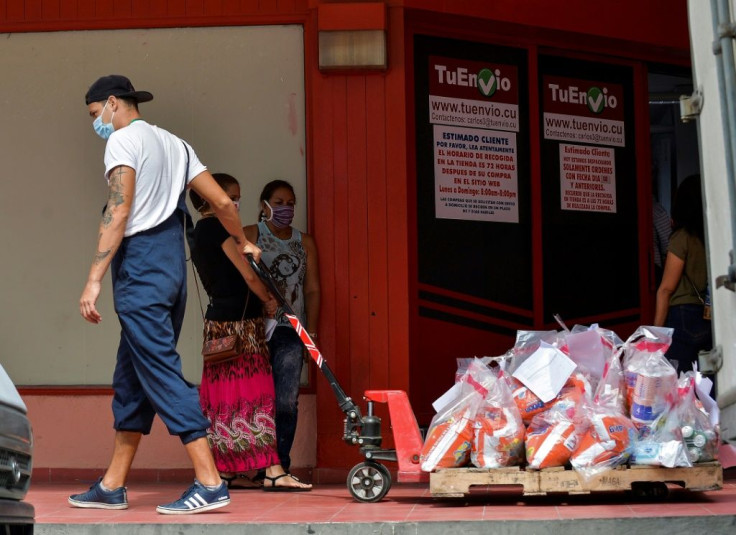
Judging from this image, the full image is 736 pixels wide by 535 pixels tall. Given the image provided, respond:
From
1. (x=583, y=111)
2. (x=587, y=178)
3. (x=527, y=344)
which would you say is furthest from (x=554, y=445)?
(x=583, y=111)

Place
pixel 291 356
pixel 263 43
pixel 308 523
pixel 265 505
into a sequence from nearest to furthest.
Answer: pixel 308 523
pixel 265 505
pixel 291 356
pixel 263 43

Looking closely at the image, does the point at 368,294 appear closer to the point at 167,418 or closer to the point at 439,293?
the point at 439,293

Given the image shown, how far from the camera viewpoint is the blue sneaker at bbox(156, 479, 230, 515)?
616 cm

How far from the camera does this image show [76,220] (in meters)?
8.47

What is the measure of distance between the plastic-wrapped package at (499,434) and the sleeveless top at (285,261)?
180 centimetres

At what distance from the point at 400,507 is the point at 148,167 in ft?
6.98

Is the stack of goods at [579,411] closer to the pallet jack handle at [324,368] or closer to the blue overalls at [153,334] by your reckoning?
the pallet jack handle at [324,368]

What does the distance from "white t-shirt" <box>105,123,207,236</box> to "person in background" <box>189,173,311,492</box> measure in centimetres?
97

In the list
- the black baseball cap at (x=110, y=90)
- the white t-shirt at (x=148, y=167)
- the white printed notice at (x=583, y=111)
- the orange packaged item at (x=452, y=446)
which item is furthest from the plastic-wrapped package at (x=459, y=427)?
the white printed notice at (x=583, y=111)

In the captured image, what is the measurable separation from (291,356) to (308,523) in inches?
76.9

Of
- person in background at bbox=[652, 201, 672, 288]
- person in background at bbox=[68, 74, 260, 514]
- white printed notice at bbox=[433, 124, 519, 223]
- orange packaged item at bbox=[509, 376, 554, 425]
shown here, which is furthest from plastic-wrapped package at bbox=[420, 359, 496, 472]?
person in background at bbox=[652, 201, 672, 288]

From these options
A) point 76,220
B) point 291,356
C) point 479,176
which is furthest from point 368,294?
point 76,220

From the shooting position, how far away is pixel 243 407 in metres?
7.43

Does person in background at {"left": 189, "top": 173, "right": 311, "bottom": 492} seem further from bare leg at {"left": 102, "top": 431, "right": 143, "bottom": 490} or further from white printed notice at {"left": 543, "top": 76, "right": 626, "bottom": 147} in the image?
white printed notice at {"left": 543, "top": 76, "right": 626, "bottom": 147}
